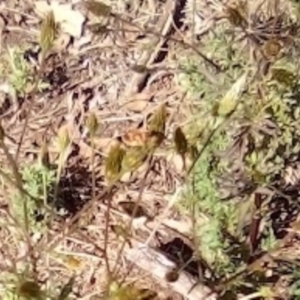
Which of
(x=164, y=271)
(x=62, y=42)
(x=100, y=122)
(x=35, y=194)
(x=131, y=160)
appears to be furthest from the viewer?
(x=62, y=42)

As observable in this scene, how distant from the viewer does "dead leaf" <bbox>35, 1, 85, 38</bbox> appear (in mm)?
2445

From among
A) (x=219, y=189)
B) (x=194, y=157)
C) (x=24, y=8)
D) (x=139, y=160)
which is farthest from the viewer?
(x=24, y=8)

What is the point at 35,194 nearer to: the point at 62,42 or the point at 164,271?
the point at 164,271

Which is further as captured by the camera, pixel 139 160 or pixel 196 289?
pixel 196 289

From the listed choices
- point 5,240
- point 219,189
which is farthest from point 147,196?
point 5,240

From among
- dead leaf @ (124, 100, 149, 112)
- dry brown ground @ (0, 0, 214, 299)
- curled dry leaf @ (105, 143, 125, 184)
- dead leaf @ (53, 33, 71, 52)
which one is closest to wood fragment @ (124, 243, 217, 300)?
dry brown ground @ (0, 0, 214, 299)

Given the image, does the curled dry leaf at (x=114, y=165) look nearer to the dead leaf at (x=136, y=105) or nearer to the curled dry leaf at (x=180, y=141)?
the curled dry leaf at (x=180, y=141)

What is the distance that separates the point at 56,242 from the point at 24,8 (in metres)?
0.75

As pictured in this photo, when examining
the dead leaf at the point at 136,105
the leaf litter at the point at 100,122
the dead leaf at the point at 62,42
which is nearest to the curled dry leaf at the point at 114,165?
the leaf litter at the point at 100,122

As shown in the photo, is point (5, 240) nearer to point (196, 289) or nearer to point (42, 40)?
point (196, 289)

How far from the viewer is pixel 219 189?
2.10m

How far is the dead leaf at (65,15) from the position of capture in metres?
2.45

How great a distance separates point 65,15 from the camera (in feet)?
8.09

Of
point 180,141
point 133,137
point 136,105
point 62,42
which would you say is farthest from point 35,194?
point 180,141
